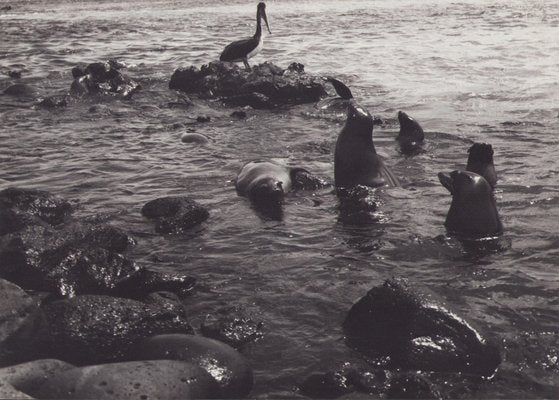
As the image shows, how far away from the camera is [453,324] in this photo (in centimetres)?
479

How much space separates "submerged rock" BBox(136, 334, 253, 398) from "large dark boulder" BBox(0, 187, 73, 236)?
2927 mm

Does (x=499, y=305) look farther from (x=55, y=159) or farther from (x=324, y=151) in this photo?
(x=55, y=159)

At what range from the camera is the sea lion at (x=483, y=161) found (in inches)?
307

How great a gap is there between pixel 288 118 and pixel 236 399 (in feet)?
30.9

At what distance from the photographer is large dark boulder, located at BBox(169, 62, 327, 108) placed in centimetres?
1484

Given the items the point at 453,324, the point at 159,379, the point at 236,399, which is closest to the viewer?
the point at 159,379

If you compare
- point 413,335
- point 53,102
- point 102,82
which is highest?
point 102,82

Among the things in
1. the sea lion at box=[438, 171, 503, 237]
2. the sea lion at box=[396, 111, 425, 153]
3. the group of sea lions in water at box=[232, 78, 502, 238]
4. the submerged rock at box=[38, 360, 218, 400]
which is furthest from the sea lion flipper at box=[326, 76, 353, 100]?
the submerged rock at box=[38, 360, 218, 400]

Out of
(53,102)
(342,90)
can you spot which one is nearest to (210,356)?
(342,90)

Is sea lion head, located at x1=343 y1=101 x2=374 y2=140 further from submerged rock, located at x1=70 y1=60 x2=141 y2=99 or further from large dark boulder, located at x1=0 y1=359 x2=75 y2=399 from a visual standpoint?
submerged rock, located at x1=70 y1=60 x2=141 y2=99

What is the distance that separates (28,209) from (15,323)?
120 inches

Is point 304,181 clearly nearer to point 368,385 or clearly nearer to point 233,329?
point 233,329

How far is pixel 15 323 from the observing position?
453 cm

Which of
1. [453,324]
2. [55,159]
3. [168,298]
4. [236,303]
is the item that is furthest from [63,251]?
[55,159]
